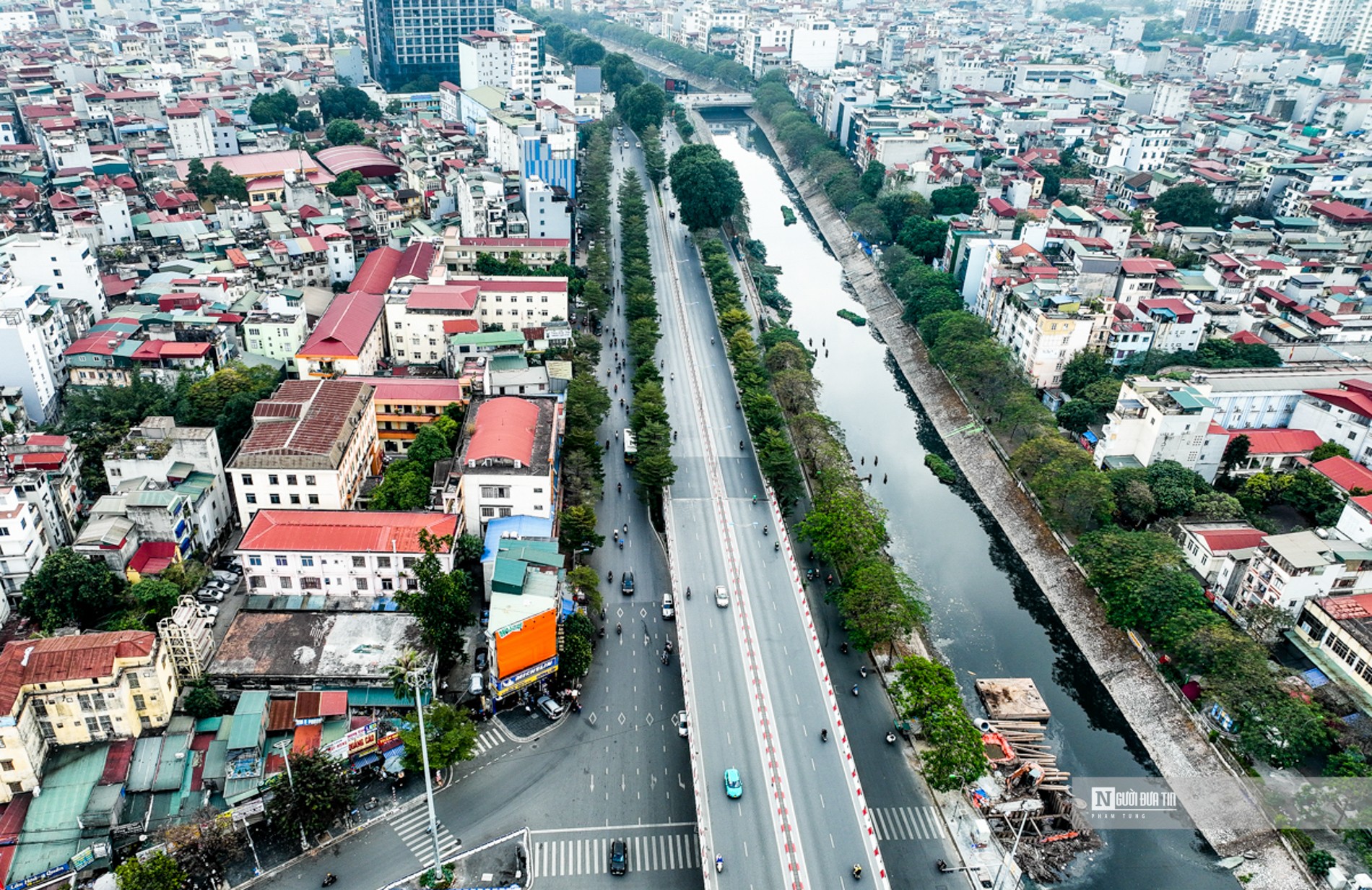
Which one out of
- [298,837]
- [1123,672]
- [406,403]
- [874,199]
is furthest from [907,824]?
[874,199]

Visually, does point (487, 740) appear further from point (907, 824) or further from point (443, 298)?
point (443, 298)

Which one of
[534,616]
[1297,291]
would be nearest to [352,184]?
[534,616]

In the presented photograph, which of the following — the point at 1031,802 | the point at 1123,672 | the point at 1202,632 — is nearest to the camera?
the point at 1031,802

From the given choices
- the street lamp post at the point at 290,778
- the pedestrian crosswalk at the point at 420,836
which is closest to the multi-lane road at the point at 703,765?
the pedestrian crosswalk at the point at 420,836

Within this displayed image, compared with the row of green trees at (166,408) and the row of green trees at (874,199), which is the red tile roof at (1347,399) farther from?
the row of green trees at (166,408)

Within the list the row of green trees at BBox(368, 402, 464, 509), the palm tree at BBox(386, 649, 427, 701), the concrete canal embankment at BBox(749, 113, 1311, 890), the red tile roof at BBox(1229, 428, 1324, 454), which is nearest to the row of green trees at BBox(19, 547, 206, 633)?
the row of green trees at BBox(368, 402, 464, 509)

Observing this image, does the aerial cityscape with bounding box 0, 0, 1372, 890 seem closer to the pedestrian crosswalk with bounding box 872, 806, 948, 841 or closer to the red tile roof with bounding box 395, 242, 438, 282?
the pedestrian crosswalk with bounding box 872, 806, 948, 841
